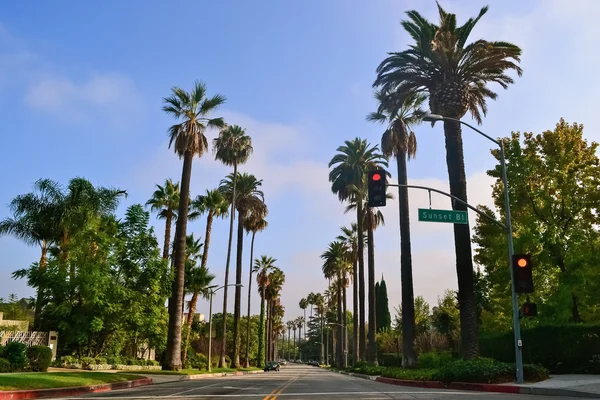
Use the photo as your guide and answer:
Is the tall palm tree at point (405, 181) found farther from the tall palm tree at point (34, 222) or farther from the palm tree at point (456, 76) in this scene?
the tall palm tree at point (34, 222)

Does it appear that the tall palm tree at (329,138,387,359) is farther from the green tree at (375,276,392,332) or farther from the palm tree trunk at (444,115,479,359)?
the green tree at (375,276,392,332)

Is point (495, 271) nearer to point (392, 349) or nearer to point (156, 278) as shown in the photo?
point (156, 278)

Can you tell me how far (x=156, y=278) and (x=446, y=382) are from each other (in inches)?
977

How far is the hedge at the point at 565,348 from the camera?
82.5 feet

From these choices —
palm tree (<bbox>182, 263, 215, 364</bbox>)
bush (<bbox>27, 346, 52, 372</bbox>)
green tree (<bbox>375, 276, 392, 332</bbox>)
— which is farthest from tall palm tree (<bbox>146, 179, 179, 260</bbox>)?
green tree (<bbox>375, 276, 392, 332</bbox>)

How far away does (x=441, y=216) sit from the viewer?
1939cm

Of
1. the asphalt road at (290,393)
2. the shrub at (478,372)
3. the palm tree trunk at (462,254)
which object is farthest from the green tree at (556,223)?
the asphalt road at (290,393)

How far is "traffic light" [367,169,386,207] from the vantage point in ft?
52.1

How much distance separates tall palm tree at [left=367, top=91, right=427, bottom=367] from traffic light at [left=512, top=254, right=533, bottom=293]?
602 inches

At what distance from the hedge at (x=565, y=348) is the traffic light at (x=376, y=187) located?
16268mm

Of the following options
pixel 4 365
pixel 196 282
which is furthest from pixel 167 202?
pixel 4 365

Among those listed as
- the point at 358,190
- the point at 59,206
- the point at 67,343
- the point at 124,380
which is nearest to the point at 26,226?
the point at 59,206

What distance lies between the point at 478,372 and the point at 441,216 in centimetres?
627

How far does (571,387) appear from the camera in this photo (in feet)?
53.5
